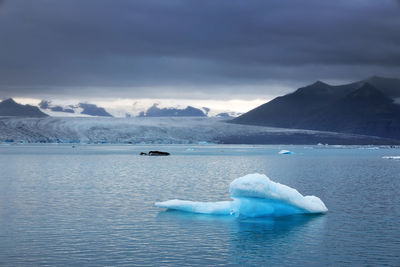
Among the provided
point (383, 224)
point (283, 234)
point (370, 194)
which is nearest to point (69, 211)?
point (283, 234)

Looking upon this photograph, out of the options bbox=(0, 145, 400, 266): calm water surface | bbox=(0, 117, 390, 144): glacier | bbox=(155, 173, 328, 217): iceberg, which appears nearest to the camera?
bbox=(0, 145, 400, 266): calm water surface

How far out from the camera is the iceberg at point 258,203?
60.0 feet

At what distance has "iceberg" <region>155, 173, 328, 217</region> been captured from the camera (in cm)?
1830

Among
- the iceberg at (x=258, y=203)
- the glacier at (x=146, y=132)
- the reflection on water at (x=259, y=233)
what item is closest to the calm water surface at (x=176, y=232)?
the reflection on water at (x=259, y=233)

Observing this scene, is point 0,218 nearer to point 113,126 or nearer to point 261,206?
point 261,206

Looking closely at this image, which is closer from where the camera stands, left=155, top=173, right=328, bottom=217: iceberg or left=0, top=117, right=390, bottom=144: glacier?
left=155, top=173, right=328, bottom=217: iceberg

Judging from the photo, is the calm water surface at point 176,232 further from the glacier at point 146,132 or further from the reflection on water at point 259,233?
the glacier at point 146,132

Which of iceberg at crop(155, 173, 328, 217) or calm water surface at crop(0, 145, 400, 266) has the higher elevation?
iceberg at crop(155, 173, 328, 217)

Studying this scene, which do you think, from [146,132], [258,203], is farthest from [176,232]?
[146,132]

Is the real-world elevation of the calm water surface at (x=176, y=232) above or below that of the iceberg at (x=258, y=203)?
below

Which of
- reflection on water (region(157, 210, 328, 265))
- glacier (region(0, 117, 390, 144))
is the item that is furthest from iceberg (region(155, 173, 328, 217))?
glacier (region(0, 117, 390, 144))

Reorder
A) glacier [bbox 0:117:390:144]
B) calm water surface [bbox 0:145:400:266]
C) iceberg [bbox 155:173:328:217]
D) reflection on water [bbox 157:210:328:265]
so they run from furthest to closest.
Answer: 1. glacier [bbox 0:117:390:144]
2. iceberg [bbox 155:173:328:217]
3. reflection on water [bbox 157:210:328:265]
4. calm water surface [bbox 0:145:400:266]

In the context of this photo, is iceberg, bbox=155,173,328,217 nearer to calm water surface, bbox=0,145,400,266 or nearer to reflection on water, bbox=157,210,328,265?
reflection on water, bbox=157,210,328,265

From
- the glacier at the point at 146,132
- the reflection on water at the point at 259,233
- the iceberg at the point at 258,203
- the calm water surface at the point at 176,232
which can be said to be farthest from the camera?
the glacier at the point at 146,132
